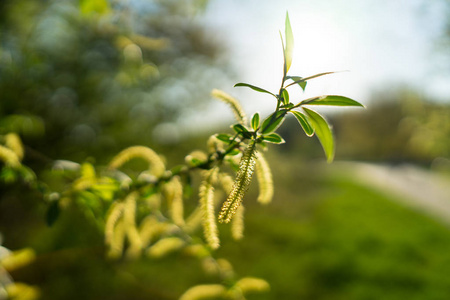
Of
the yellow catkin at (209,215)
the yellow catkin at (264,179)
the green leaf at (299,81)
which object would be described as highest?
the green leaf at (299,81)

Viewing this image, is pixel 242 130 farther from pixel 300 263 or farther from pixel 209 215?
pixel 300 263

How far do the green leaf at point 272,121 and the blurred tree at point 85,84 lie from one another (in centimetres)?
205

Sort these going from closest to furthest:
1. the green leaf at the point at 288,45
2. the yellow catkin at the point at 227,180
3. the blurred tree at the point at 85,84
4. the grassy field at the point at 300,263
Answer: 1. the green leaf at the point at 288,45
2. the yellow catkin at the point at 227,180
3. the blurred tree at the point at 85,84
4. the grassy field at the point at 300,263

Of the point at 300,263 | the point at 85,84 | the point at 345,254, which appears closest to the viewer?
the point at 85,84

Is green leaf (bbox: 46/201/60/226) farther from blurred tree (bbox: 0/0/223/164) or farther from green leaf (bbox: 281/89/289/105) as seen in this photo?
blurred tree (bbox: 0/0/223/164)

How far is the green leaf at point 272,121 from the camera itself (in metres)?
0.35

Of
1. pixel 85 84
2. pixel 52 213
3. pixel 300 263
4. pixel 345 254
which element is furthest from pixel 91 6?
pixel 345 254

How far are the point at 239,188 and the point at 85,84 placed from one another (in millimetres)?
3927

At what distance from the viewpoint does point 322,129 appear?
0.37 meters

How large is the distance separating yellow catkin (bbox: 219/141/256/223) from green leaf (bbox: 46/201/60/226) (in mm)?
430

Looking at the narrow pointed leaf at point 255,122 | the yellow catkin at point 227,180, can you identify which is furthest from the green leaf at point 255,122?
the yellow catkin at point 227,180

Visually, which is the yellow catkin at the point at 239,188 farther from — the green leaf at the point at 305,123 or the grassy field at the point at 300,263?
the grassy field at the point at 300,263

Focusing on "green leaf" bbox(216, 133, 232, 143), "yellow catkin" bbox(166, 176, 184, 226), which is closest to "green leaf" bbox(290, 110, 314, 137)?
"green leaf" bbox(216, 133, 232, 143)

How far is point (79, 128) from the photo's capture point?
12.3 feet
